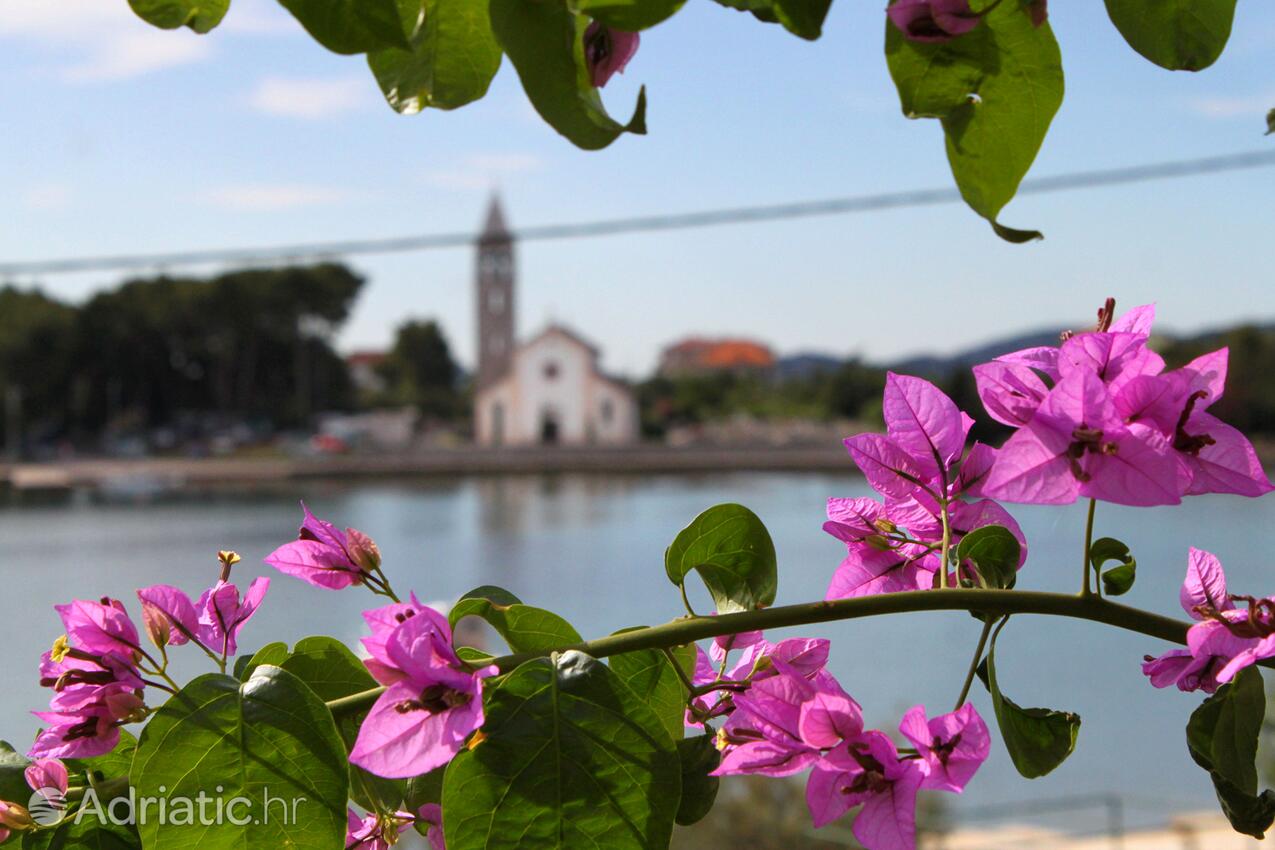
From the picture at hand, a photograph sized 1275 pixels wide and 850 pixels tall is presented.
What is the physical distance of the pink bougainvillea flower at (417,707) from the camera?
0.18 meters

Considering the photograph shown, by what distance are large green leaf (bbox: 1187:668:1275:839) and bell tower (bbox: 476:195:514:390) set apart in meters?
25.8

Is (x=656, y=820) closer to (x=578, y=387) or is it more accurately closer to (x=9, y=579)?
(x=9, y=579)

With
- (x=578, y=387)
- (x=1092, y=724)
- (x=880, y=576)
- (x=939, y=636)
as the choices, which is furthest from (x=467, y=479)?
(x=880, y=576)

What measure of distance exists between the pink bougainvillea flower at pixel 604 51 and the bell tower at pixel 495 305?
25817 mm

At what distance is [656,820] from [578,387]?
2420 centimetres

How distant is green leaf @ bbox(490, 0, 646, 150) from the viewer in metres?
0.18

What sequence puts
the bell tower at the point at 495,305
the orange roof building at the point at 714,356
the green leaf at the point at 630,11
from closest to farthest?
1. the green leaf at the point at 630,11
2. the bell tower at the point at 495,305
3. the orange roof building at the point at 714,356

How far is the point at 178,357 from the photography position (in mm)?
22156

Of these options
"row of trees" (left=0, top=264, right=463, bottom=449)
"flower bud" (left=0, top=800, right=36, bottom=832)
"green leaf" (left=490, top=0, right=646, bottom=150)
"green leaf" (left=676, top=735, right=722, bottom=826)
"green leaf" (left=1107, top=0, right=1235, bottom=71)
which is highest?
"row of trees" (left=0, top=264, right=463, bottom=449)

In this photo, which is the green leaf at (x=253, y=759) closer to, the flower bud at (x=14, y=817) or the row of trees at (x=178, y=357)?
the flower bud at (x=14, y=817)

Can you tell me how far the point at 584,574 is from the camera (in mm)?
14570

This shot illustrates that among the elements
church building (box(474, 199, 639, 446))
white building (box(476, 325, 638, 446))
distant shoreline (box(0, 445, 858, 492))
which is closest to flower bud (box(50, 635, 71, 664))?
distant shoreline (box(0, 445, 858, 492))

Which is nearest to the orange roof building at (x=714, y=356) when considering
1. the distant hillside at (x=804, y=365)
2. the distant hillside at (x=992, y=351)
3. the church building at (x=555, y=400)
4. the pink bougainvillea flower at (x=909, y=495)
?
the distant hillside at (x=804, y=365)

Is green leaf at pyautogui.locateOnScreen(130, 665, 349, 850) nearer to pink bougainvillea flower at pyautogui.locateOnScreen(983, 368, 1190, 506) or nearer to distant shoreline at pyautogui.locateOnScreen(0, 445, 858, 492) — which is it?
pink bougainvillea flower at pyautogui.locateOnScreen(983, 368, 1190, 506)
